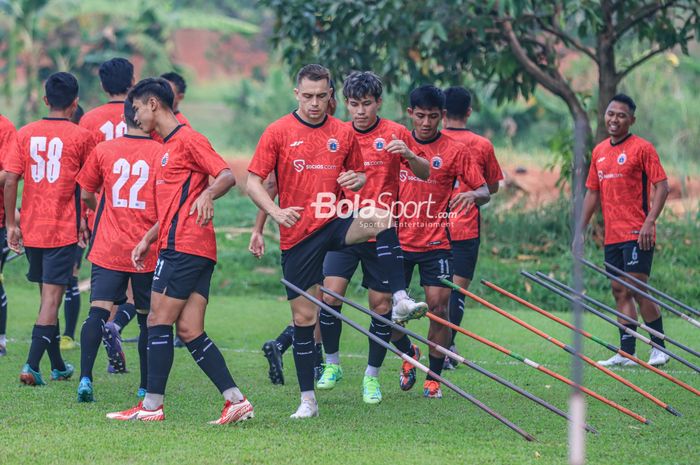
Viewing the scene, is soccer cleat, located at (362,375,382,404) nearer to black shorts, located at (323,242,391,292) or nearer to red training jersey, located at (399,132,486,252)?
black shorts, located at (323,242,391,292)

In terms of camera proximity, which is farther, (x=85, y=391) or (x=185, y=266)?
(x=85, y=391)

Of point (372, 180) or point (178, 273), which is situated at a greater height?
point (372, 180)

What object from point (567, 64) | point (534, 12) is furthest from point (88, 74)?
point (534, 12)

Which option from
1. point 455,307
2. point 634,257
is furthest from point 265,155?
point 634,257

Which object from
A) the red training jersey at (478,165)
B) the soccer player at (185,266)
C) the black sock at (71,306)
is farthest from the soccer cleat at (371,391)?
the black sock at (71,306)

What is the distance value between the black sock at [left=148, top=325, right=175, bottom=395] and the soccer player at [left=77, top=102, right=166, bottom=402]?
884 mm

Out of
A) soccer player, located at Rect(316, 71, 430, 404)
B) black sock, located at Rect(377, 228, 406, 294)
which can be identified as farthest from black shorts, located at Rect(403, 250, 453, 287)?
black sock, located at Rect(377, 228, 406, 294)

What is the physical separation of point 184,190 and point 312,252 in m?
0.87

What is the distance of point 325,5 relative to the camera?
45.8 ft

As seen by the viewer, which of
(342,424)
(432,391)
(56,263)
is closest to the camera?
(342,424)

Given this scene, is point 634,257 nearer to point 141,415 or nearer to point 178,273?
point 178,273

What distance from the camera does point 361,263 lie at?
26.6 ft

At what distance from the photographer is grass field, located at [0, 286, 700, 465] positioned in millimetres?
6000

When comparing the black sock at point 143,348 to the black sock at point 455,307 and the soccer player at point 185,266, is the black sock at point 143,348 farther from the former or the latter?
the black sock at point 455,307
